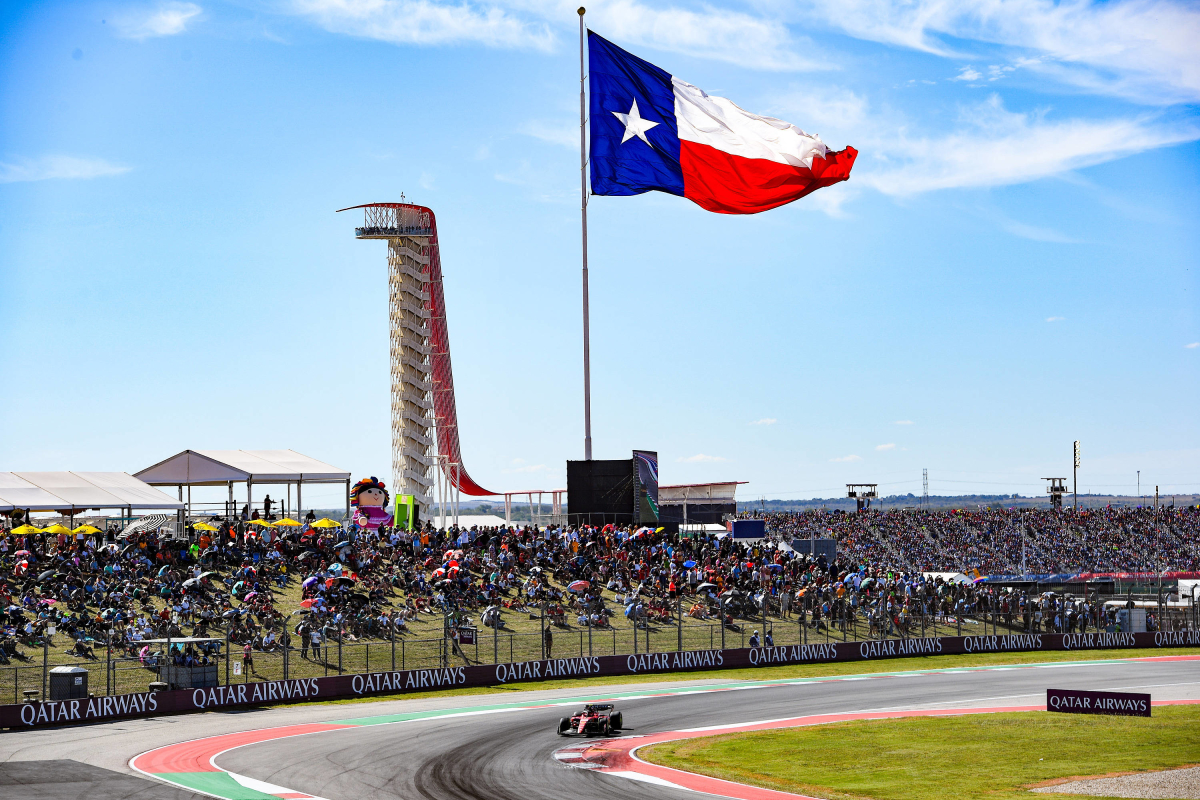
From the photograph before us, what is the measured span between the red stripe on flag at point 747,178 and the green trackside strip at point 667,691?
14327 millimetres

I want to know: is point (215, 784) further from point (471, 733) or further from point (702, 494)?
point (702, 494)

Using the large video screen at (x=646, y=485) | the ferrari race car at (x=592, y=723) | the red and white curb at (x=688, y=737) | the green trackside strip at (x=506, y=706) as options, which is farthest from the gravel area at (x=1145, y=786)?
the large video screen at (x=646, y=485)

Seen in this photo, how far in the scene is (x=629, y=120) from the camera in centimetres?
3653

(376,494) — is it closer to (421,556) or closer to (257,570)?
(421,556)

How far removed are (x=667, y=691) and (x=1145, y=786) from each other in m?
18.3

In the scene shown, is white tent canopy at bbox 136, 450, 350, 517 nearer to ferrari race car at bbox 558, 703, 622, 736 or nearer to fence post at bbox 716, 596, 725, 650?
fence post at bbox 716, 596, 725, 650

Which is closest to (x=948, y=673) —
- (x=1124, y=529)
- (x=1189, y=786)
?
(x=1189, y=786)

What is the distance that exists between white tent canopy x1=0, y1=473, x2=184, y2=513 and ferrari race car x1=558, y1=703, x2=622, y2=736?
27.2 meters

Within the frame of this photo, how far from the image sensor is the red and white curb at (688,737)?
20844 mm

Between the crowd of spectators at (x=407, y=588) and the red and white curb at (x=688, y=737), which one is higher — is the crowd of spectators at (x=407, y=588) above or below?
above

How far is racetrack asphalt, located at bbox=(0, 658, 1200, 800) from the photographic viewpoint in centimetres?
2097

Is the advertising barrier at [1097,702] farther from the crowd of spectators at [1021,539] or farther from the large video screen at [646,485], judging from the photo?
the crowd of spectators at [1021,539]

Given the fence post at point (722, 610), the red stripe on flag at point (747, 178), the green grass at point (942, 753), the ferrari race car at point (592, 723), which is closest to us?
the green grass at point (942, 753)

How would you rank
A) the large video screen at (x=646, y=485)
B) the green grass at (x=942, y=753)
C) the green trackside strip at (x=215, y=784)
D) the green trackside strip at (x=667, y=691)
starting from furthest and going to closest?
the large video screen at (x=646, y=485) → the green trackside strip at (x=667, y=691) → the green grass at (x=942, y=753) → the green trackside strip at (x=215, y=784)
